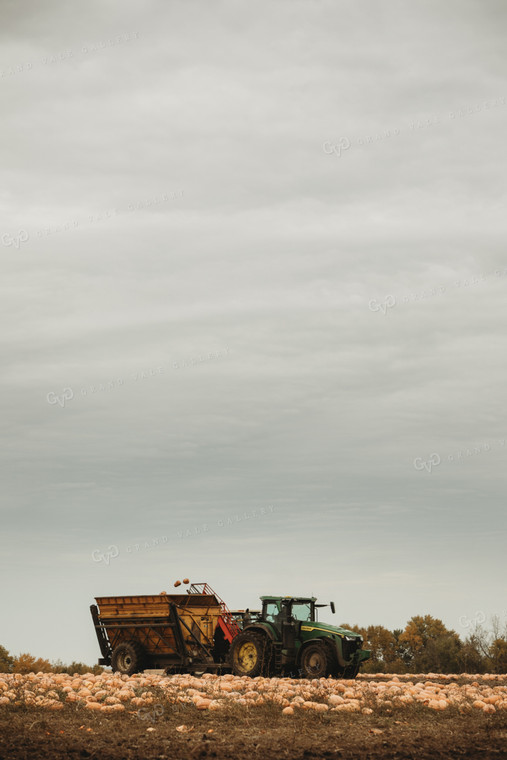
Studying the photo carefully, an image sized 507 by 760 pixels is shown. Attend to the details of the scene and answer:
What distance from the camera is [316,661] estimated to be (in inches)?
→ 925

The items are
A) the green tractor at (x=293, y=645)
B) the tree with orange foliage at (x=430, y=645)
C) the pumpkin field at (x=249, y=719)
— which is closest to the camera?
the pumpkin field at (x=249, y=719)

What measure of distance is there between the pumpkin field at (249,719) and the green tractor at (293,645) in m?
1.89

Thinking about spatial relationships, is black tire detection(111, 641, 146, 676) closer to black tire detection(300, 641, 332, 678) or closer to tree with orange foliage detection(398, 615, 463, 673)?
black tire detection(300, 641, 332, 678)

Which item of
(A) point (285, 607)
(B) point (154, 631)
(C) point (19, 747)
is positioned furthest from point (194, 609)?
(C) point (19, 747)

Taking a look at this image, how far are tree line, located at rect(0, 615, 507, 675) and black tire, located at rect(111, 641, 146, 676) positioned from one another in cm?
818

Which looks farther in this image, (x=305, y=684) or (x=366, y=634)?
(x=366, y=634)

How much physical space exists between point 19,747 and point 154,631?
13698 mm

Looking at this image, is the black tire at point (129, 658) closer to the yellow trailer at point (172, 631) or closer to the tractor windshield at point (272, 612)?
the yellow trailer at point (172, 631)

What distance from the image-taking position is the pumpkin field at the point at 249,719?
12.8m

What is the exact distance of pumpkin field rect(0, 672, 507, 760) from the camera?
42.1ft

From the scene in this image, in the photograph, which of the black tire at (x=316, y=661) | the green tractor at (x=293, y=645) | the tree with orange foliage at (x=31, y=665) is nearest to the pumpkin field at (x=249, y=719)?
the black tire at (x=316, y=661)

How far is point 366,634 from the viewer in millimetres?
48094

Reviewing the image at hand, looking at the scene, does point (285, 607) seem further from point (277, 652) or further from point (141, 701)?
point (141, 701)
